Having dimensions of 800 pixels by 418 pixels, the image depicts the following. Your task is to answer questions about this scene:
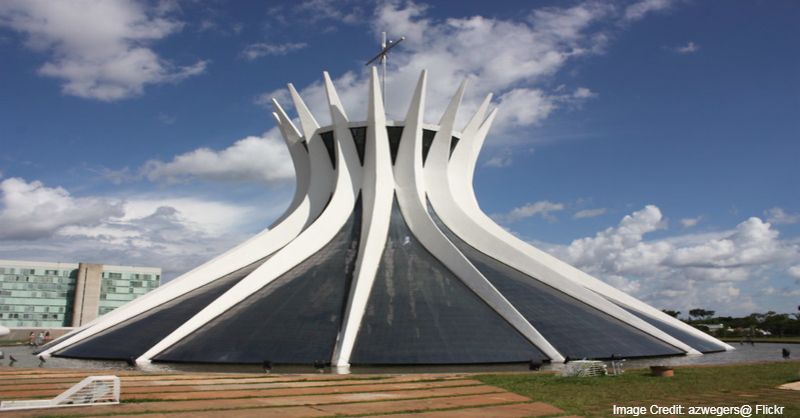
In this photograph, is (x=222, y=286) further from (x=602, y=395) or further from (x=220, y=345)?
(x=602, y=395)

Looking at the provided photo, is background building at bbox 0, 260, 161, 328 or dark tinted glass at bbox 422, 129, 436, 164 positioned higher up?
dark tinted glass at bbox 422, 129, 436, 164

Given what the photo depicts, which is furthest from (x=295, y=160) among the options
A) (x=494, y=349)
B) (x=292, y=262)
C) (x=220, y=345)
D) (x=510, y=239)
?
(x=494, y=349)

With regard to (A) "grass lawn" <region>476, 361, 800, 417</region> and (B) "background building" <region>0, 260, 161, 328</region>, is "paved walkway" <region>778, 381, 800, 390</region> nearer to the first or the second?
(A) "grass lawn" <region>476, 361, 800, 417</region>

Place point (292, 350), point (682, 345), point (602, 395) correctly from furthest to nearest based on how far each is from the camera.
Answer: point (682, 345), point (292, 350), point (602, 395)

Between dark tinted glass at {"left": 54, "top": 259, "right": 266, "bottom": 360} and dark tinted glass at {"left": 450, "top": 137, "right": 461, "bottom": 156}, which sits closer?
dark tinted glass at {"left": 54, "top": 259, "right": 266, "bottom": 360}

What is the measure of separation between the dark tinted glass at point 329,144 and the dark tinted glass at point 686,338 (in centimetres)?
1656

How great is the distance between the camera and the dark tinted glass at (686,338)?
74.6ft

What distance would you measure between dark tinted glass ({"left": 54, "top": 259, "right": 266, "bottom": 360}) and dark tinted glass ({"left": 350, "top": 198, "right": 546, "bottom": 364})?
694 cm

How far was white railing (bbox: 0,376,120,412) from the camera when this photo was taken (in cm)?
922

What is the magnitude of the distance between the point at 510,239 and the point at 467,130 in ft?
21.1

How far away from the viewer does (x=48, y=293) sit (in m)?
63.3

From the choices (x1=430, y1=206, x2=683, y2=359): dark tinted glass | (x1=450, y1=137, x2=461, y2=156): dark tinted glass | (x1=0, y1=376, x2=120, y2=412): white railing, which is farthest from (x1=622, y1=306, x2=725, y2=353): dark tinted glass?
(x1=0, y1=376, x2=120, y2=412): white railing

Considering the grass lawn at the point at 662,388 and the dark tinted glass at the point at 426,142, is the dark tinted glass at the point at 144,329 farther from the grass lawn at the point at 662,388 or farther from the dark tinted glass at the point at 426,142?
the grass lawn at the point at 662,388

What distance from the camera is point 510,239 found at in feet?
93.7
